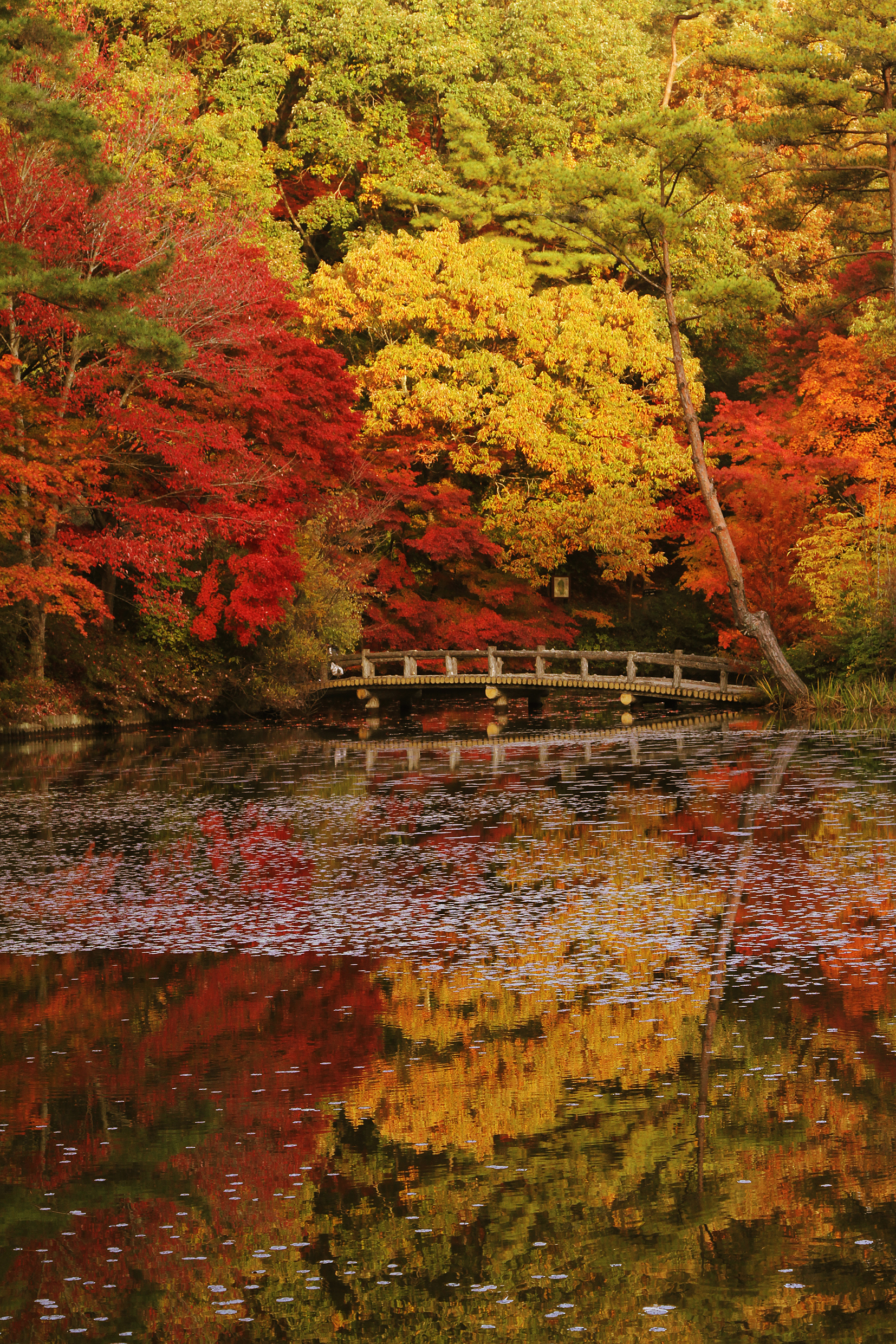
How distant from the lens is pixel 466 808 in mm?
17922

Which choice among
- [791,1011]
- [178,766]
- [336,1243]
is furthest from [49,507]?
[336,1243]

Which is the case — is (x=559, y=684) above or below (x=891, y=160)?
below

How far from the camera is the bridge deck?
30.9m

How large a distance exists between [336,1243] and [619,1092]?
192 cm

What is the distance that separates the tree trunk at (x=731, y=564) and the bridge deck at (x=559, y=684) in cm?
141

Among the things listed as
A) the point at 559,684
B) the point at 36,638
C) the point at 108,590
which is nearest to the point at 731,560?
the point at 559,684

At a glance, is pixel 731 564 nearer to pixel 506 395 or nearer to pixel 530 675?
pixel 530 675

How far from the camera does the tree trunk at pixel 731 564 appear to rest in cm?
2905

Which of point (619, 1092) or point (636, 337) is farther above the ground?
point (636, 337)

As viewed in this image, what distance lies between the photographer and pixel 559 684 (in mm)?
32375

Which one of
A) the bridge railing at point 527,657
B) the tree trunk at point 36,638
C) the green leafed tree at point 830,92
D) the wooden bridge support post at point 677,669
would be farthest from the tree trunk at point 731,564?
the tree trunk at point 36,638

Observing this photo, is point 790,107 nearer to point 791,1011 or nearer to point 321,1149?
point 791,1011

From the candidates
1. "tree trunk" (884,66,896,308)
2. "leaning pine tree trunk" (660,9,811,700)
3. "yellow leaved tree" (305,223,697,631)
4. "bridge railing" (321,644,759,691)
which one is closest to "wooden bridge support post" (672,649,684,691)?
"bridge railing" (321,644,759,691)

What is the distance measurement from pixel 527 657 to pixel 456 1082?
2912cm
